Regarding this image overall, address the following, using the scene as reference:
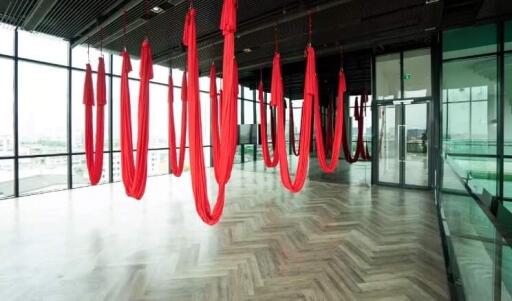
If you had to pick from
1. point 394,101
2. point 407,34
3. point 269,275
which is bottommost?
point 269,275

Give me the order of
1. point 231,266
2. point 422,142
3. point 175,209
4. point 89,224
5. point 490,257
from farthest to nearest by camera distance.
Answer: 1. point 422,142
2. point 175,209
3. point 89,224
4. point 231,266
5. point 490,257

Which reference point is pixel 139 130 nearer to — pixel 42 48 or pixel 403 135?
pixel 42 48

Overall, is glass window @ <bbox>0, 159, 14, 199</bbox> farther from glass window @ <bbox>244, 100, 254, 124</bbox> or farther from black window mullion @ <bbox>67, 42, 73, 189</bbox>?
glass window @ <bbox>244, 100, 254, 124</bbox>

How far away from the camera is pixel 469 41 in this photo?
6.10m

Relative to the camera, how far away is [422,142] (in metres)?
6.60

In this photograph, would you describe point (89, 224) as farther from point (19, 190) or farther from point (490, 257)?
point (490, 257)


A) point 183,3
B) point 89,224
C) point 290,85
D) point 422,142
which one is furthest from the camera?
point 290,85

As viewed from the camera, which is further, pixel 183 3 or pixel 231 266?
pixel 183 3

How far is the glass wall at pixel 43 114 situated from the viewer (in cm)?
576

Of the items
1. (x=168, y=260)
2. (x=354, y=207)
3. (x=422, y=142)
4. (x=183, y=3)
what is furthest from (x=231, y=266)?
(x=422, y=142)

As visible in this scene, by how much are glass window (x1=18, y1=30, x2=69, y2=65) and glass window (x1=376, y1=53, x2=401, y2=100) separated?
754 cm

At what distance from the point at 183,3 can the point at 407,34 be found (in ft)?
13.9

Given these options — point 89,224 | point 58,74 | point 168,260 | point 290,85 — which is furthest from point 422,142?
point 58,74

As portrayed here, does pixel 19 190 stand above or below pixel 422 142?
below
